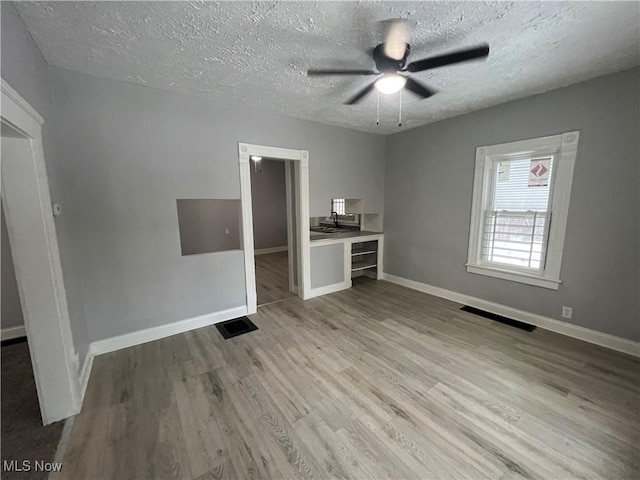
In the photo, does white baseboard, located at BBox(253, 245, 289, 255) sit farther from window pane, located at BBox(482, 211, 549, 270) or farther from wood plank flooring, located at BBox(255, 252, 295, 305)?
window pane, located at BBox(482, 211, 549, 270)

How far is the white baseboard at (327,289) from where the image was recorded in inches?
159

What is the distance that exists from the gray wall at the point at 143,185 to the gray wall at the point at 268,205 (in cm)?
380

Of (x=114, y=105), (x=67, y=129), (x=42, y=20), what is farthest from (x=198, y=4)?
(x=67, y=129)

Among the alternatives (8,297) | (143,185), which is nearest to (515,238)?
(143,185)

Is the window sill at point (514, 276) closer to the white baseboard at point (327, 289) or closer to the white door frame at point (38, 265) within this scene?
the white baseboard at point (327, 289)

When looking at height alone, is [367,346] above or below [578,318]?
below

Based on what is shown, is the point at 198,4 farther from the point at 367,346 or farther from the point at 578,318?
the point at 578,318

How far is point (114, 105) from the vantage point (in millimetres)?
2414

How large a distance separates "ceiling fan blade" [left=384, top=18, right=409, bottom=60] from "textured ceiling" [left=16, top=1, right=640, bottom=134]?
60 millimetres

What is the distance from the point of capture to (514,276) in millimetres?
3193

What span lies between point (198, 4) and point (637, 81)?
12.0ft

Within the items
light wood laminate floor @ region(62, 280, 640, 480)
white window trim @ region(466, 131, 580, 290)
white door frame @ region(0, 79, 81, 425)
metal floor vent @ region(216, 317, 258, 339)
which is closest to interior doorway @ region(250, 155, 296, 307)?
metal floor vent @ region(216, 317, 258, 339)

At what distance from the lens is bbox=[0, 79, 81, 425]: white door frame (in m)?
1.52

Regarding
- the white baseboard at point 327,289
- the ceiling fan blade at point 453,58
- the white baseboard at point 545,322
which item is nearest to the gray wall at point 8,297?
the white baseboard at point 327,289
